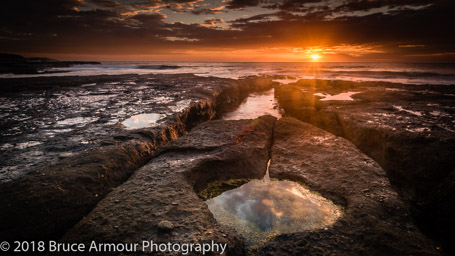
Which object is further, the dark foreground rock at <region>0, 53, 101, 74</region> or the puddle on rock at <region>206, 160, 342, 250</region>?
the dark foreground rock at <region>0, 53, 101, 74</region>

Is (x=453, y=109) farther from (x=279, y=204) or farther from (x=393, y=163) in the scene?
(x=279, y=204)

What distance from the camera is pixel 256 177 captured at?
334 centimetres

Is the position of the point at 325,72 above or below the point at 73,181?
above

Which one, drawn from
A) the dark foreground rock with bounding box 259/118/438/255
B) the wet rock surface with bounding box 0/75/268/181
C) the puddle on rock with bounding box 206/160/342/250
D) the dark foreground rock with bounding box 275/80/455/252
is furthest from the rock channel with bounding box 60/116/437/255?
the wet rock surface with bounding box 0/75/268/181

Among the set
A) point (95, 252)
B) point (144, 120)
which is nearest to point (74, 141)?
point (144, 120)

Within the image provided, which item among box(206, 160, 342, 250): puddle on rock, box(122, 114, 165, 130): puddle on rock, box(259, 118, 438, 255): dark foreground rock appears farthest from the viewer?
box(122, 114, 165, 130): puddle on rock

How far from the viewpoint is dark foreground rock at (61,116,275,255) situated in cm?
190

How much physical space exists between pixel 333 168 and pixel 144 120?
4.24 metres

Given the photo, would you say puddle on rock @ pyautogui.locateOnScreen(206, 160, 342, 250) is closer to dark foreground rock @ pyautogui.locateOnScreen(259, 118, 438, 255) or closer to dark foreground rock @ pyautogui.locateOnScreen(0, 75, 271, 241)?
dark foreground rock @ pyautogui.locateOnScreen(259, 118, 438, 255)

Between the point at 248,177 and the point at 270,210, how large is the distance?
79cm

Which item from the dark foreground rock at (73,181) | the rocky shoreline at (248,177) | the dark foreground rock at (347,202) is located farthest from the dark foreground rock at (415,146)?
the dark foreground rock at (73,181)

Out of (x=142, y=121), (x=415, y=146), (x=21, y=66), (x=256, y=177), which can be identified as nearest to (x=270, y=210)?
(x=256, y=177)

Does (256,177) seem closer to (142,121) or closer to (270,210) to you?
(270,210)

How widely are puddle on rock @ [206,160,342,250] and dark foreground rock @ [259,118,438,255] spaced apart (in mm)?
186
